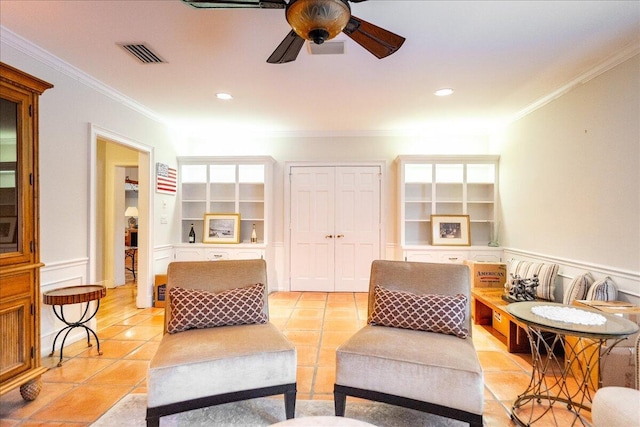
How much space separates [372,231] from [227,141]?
2798mm

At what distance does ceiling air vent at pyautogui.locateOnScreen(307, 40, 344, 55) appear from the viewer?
265 cm

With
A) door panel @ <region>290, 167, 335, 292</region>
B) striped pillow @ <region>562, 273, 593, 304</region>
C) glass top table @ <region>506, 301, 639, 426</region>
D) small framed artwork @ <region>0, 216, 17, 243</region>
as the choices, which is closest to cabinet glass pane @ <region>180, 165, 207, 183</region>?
door panel @ <region>290, 167, 335, 292</region>

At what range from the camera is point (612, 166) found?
281 centimetres

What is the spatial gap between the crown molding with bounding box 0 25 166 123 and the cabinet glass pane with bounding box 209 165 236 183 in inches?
56.9

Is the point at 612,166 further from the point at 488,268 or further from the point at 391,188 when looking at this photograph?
the point at 391,188

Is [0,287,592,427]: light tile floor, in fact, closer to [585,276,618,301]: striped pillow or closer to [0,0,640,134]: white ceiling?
[585,276,618,301]: striped pillow

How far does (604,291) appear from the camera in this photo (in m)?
2.72

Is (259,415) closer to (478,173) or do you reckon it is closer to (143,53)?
(143,53)

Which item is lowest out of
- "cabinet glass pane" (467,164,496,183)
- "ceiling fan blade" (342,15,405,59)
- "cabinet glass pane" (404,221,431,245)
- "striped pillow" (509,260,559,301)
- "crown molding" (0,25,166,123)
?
"striped pillow" (509,260,559,301)

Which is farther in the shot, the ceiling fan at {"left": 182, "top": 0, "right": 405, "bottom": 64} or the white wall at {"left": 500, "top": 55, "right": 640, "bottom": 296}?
the white wall at {"left": 500, "top": 55, "right": 640, "bottom": 296}

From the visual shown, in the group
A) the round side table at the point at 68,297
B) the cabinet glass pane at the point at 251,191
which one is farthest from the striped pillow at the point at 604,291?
the cabinet glass pane at the point at 251,191

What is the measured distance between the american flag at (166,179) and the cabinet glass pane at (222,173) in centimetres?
56

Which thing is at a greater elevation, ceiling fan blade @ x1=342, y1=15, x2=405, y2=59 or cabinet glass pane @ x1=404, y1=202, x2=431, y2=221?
ceiling fan blade @ x1=342, y1=15, x2=405, y2=59

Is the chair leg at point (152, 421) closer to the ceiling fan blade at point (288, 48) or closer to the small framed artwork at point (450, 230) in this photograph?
the ceiling fan blade at point (288, 48)
